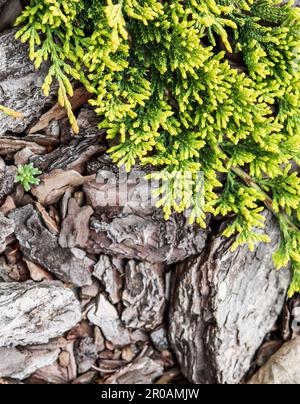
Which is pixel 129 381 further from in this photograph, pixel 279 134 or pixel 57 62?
pixel 57 62

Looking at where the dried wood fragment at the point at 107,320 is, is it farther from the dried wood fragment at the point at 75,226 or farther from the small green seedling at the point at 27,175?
the small green seedling at the point at 27,175

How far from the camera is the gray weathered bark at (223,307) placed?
519 centimetres

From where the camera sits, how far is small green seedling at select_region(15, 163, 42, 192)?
497cm

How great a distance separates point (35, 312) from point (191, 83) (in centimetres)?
308

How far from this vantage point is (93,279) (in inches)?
211

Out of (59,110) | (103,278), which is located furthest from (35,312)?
(59,110)

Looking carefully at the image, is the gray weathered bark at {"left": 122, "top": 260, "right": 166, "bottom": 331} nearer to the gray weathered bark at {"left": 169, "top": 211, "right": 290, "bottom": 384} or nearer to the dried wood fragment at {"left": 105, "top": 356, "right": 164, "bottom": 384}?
the gray weathered bark at {"left": 169, "top": 211, "right": 290, "bottom": 384}

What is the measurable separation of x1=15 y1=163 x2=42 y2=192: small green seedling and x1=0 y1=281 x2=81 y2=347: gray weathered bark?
1167 millimetres

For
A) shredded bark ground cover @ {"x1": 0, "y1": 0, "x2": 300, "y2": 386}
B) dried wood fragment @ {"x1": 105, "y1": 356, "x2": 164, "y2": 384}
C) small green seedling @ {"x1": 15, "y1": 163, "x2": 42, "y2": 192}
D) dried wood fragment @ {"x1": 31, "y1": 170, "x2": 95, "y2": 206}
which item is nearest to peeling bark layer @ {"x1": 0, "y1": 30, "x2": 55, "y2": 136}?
shredded bark ground cover @ {"x1": 0, "y1": 0, "x2": 300, "y2": 386}

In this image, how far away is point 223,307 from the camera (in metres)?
5.20

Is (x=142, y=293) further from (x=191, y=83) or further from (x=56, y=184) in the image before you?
(x=191, y=83)

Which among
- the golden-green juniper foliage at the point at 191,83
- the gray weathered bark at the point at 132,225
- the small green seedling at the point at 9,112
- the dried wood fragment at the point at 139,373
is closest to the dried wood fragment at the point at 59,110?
the golden-green juniper foliage at the point at 191,83

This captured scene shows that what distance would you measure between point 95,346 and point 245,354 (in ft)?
6.30

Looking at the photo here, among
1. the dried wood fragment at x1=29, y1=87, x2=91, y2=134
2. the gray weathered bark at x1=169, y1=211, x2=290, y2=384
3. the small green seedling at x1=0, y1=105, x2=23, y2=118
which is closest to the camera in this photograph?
the small green seedling at x1=0, y1=105, x2=23, y2=118
